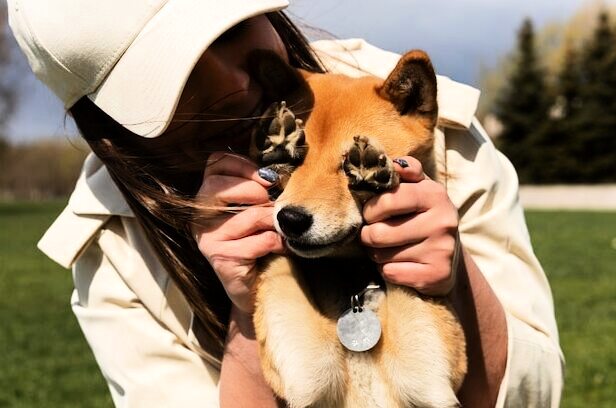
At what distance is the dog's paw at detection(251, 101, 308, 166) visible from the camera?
6.95 ft

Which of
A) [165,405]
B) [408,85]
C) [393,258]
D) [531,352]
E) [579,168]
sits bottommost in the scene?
[579,168]

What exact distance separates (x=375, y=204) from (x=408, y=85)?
451 millimetres

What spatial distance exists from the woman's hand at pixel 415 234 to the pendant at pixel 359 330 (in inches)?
5.1

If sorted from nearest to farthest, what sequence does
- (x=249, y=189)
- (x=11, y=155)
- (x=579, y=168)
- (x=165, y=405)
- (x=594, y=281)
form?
(x=249, y=189) → (x=165, y=405) → (x=594, y=281) → (x=579, y=168) → (x=11, y=155)

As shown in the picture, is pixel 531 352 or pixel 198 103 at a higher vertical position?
pixel 198 103

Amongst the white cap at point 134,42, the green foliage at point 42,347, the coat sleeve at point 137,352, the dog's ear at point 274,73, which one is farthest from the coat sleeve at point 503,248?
the green foliage at point 42,347

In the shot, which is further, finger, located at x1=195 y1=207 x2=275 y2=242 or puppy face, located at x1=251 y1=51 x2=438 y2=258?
finger, located at x1=195 y1=207 x2=275 y2=242

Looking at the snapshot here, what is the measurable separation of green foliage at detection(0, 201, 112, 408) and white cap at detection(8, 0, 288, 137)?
406 cm

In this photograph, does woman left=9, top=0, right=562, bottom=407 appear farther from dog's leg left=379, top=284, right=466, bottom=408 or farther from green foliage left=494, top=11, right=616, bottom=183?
green foliage left=494, top=11, right=616, bottom=183

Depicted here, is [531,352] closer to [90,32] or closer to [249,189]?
[249,189]

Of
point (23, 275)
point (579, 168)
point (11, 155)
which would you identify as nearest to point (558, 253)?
point (23, 275)

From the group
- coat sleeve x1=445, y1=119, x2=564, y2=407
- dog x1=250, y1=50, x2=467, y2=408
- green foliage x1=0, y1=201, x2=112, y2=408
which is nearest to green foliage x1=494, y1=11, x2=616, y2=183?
green foliage x1=0, y1=201, x2=112, y2=408

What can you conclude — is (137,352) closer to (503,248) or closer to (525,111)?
(503,248)

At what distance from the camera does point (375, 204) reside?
6.67 ft
